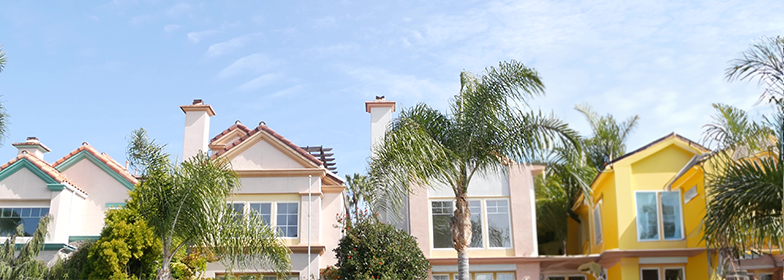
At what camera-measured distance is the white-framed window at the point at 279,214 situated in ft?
73.3

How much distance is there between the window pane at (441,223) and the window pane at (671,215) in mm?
7081

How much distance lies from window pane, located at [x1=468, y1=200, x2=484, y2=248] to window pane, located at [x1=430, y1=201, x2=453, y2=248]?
29.4 inches

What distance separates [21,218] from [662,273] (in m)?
20.9

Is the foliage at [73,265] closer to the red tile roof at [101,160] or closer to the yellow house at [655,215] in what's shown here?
the red tile roof at [101,160]

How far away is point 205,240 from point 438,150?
6.21 meters

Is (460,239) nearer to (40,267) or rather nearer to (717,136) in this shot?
(717,136)

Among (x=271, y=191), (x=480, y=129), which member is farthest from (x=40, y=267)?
(x=480, y=129)

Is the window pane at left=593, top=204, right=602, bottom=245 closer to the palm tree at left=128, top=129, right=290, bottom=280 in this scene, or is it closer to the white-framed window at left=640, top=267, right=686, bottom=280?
the white-framed window at left=640, top=267, right=686, bottom=280

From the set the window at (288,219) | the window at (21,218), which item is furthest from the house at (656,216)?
the window at (21,218)

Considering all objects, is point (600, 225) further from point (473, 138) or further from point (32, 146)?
point (32, 146)

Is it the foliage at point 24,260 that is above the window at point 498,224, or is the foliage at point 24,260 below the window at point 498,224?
below

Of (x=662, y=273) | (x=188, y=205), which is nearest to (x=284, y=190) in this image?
(x=188, y=205)

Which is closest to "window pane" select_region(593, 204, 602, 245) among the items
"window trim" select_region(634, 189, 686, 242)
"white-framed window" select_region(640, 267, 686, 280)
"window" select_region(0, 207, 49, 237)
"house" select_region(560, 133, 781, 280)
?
"house" select_region(560, 133, 781, 280)

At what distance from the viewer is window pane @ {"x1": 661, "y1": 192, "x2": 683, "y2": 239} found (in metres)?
22.8
